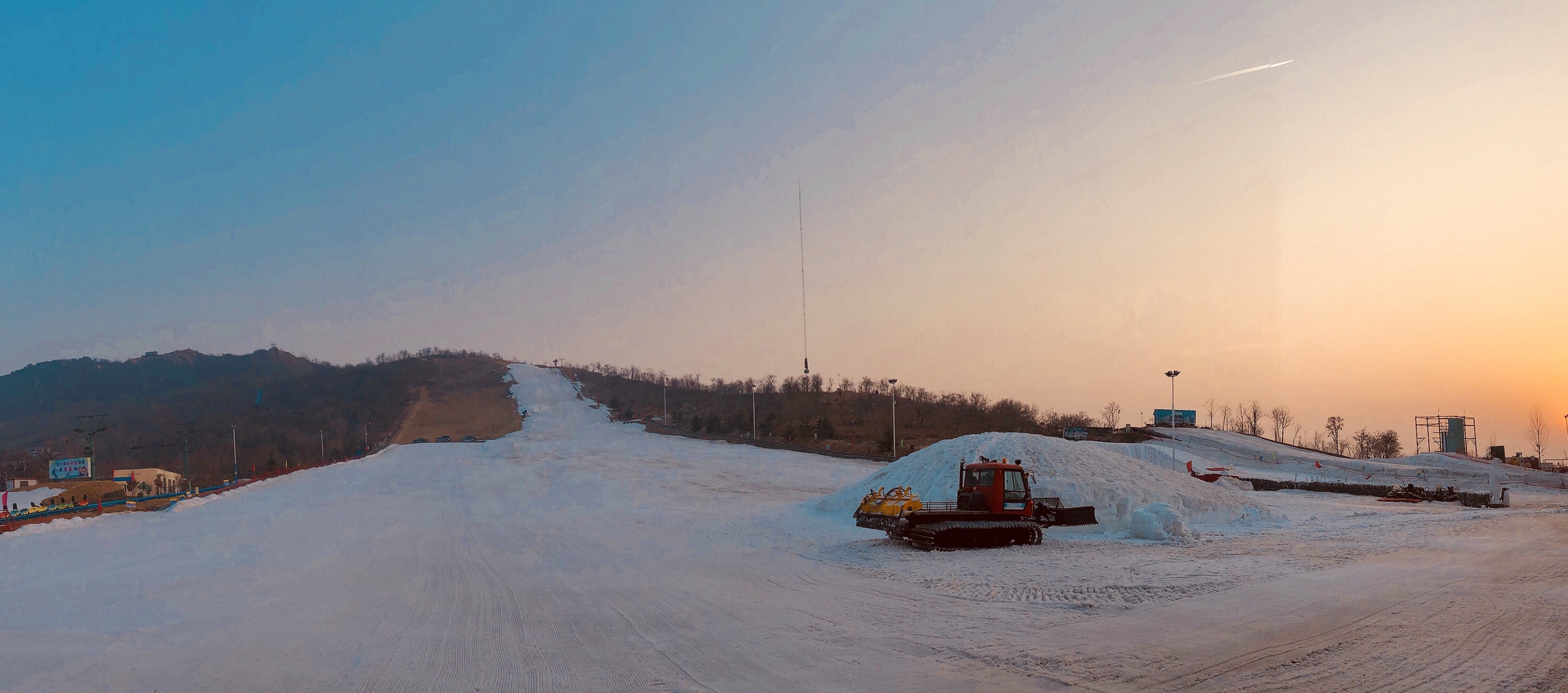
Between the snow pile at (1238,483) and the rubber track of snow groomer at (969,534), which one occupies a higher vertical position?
the rubber track of snow groomer at (969,534)

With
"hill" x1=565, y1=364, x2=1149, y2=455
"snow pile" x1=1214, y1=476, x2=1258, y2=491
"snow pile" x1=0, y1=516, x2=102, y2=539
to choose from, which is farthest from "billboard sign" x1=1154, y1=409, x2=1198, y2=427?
"snow pile" x1=0, y1=516, x2=102, y2=539

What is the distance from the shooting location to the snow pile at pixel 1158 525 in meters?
20.3

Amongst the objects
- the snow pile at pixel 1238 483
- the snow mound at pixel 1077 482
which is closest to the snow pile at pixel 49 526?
the snow mound at pixel 1077 482

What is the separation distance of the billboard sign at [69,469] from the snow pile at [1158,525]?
285ft

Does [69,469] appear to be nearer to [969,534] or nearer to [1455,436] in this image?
[969,534]

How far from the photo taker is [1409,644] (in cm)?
870

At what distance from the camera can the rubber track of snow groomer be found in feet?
60.7

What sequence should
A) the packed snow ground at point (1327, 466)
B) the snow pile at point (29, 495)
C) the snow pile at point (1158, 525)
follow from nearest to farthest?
the snow pile at point (1158, 525)
the packed snow ground at point (1327, 466)
the snow pile at point (29, 495)

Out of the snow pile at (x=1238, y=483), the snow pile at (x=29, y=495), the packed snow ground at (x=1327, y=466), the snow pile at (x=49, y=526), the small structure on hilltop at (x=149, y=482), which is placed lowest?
the snow pile at (x=29, y=495)


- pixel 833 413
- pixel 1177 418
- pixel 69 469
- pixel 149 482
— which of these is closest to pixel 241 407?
pixel 69 469

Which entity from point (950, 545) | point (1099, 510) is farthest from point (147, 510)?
point (1099, 510)

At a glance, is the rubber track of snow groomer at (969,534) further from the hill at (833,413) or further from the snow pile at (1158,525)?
the hill at (833,413)

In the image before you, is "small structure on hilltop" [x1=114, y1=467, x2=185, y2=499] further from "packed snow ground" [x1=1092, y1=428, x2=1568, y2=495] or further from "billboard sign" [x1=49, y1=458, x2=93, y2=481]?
"packed snow ground" [x1=1092, y1=428, x2=1568, y2=495]

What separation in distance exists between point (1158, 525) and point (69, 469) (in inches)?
3593
